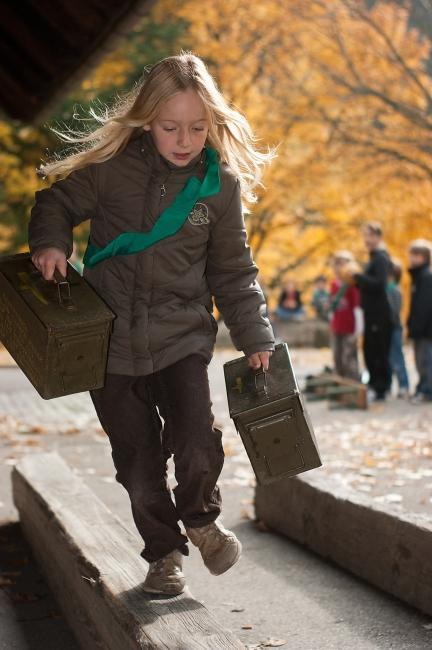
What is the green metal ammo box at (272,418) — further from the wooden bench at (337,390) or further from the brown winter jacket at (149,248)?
the wooden bench at (337,390)

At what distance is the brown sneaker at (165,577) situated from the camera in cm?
382

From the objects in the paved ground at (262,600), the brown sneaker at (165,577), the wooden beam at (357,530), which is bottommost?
the paved ground at (262,600)

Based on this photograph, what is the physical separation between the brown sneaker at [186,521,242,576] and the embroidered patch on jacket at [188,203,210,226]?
1098 millimetres

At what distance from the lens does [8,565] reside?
561cm

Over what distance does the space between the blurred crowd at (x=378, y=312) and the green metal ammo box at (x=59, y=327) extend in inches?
354

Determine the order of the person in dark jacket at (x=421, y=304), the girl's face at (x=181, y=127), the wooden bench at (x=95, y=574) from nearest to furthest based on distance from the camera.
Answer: the wooden bench at (x=95, y=574) < the girl's face at (x=181, y=127) < the person in dark jacket at (x=421, y=304)

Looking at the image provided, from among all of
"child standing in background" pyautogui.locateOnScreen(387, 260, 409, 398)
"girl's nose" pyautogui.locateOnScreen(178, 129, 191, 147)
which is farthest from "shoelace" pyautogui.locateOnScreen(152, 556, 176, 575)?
"child standing in background" pyautogui.locateOnScreen(387, 260, 409, 398)

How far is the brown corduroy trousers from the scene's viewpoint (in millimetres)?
3828

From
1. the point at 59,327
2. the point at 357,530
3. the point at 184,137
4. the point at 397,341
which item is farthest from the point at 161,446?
the point at 397,341

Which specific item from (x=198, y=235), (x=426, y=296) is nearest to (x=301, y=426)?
(x=198, y=235)

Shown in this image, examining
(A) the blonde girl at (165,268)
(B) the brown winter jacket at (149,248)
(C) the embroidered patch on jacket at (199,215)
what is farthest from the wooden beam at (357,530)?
(C) the embroidered patch on jacket at (199,215)

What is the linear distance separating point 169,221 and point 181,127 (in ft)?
1.07

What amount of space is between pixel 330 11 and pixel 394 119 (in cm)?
245

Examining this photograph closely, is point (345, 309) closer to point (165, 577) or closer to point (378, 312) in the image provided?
point (378, 312)
